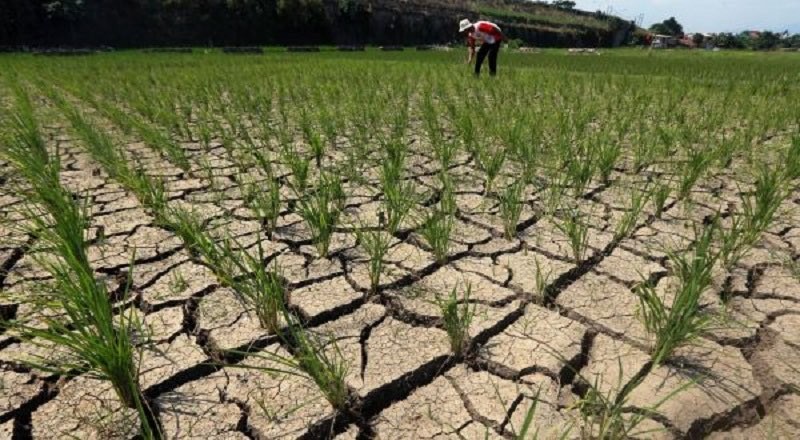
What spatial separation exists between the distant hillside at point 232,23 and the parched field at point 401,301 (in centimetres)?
2011

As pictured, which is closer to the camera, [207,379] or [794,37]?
[207,379]

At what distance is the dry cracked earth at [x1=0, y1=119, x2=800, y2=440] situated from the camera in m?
1.29

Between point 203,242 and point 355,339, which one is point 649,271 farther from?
point 203,242

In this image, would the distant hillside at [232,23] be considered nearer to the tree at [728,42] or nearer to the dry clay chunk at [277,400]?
the dry clay chunk at [277,400]

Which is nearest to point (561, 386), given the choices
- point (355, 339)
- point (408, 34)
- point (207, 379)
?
point (355, 339)

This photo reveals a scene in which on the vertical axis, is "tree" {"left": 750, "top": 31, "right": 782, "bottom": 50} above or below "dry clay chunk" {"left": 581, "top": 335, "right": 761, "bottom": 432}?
above

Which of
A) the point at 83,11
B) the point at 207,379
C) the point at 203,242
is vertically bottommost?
the point at 207,379

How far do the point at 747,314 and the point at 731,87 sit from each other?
641 centimetres

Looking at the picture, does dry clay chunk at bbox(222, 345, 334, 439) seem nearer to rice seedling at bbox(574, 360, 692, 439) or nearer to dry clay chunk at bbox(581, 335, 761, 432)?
rice seedling at bbox(574, 360, 692, 439)

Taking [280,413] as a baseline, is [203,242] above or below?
above

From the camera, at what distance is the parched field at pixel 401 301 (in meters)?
1.29

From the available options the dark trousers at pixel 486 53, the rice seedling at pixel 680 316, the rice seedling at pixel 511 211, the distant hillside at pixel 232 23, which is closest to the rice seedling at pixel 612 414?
the rice seedling at pixel 680 316

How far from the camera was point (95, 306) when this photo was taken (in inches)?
48.2

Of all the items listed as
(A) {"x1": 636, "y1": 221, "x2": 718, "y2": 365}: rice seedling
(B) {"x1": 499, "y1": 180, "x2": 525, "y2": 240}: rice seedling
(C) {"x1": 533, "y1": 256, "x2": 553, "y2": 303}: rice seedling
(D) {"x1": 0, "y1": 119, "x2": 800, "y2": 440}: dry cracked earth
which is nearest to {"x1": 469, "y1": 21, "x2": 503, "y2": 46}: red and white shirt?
(D) {"x1": 0, "y1": 119, "x2": 800, "y2": 440}: dry cracked earth
